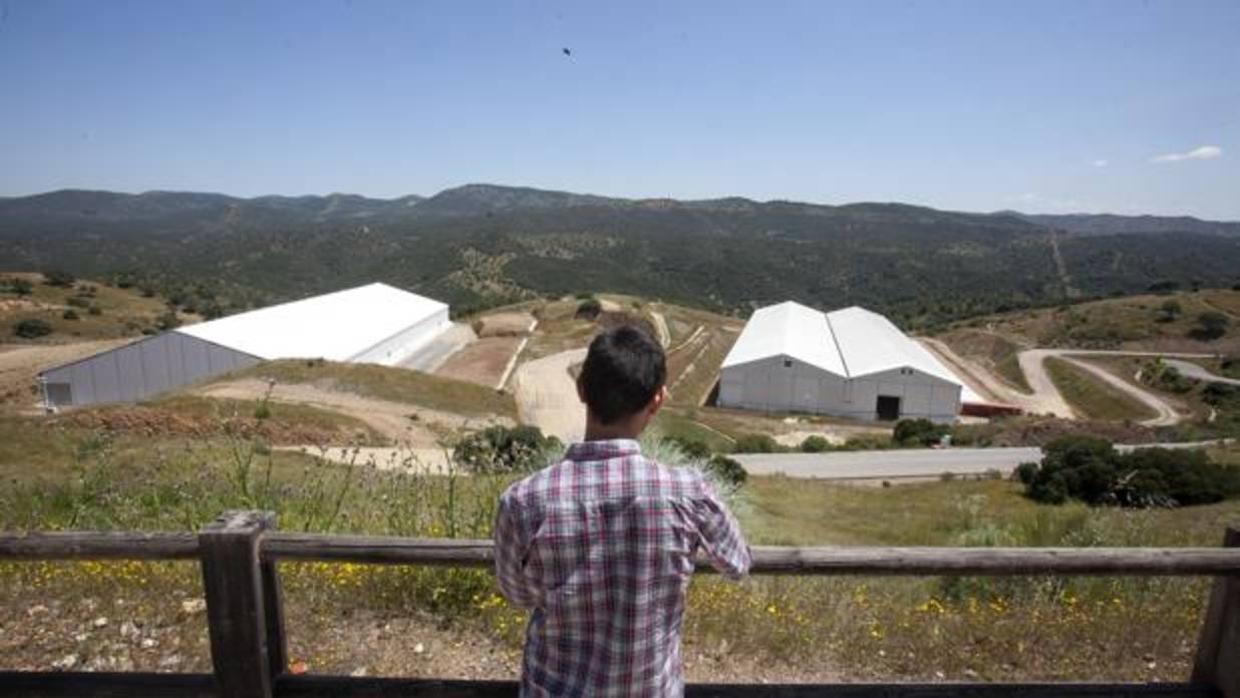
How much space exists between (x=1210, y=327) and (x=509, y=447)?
95068 millimetres

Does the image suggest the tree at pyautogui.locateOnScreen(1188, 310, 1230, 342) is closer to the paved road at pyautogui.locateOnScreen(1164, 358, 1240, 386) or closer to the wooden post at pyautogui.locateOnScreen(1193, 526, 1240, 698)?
the paved road at pyautogui.locateOnScreen(1164, 358, 1240, 386)

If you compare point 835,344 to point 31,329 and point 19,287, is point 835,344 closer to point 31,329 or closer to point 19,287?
point 31,329

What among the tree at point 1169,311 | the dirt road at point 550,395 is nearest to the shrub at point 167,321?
the dirt road at point 550,395

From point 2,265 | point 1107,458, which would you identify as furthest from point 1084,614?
point 2,265

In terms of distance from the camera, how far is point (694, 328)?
78.4 m

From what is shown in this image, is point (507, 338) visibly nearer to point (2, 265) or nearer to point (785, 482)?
point (785, 482)

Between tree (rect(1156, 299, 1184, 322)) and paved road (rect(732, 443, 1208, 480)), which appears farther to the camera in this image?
tree (rect(1156, 299, 1184, 322))

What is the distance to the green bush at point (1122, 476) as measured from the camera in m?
22.0

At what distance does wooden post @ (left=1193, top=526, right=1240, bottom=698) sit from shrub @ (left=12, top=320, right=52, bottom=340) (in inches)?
2916

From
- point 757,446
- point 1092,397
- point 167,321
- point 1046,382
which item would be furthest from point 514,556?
point 167,321

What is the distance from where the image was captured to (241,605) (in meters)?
2.79

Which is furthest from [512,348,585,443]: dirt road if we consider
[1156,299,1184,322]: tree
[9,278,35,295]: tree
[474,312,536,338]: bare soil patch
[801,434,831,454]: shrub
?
[1156,299,1184,322]: tree

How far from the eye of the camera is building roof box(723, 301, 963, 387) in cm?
5188

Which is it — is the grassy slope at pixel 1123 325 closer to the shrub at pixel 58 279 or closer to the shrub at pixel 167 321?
the shrub at pixel 167 321
